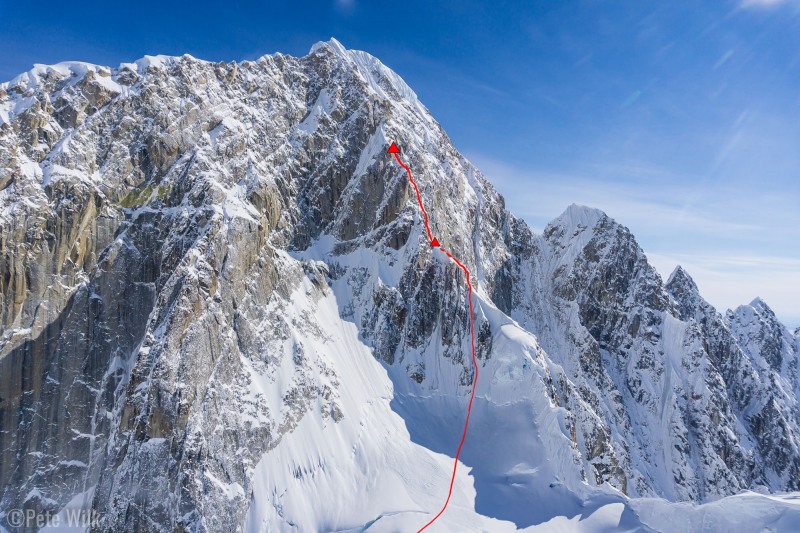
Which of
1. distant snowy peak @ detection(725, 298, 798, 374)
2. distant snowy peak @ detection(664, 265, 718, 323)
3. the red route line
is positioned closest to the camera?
the red route line

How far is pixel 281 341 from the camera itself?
78.3m

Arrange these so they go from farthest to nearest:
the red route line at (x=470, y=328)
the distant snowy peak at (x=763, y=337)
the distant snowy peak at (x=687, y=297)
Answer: the distant snowy peak at (x=763, y=337) < the distant snowy peak at (x=687, y=297) < the red route line at (x=470, y=328)

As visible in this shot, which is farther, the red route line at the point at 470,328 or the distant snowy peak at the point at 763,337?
the distant snowy peak at the point at 763,337

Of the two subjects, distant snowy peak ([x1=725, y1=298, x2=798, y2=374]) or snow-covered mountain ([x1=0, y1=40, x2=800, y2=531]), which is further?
distant snowy peak ([x1=725, y1=298, x2=798, y2=374])

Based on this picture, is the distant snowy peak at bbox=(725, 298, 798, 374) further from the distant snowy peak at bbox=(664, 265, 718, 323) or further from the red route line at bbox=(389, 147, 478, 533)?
the red route line at bbox=(389, 147, 478, 533)

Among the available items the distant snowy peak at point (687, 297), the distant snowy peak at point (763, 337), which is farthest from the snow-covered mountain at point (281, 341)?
the distant snowy peak at point (763, 337)

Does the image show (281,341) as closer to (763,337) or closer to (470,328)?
(470,328)

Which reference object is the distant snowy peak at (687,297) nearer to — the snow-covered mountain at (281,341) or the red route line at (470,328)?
the snow-covered mountain at (281,341)

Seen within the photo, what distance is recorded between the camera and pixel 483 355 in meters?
87.2

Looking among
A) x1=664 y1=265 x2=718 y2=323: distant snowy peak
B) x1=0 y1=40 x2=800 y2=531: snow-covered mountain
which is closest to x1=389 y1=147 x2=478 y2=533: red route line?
x1=0 y1=40 x2=800 y2=531: snow-covered mountain

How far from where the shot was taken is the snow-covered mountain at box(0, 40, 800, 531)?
65062mm

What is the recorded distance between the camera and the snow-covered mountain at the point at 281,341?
213 ft

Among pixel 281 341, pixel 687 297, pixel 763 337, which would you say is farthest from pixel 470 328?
pixel 763 337

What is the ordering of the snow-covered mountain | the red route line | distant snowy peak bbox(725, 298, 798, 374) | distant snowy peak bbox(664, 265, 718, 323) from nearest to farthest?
the snow-covered mountain < the red route line < distant snowy peak bbox(664, 265, 718, 323) < distant snowy peak bbox(725, 298, 798, 374)
